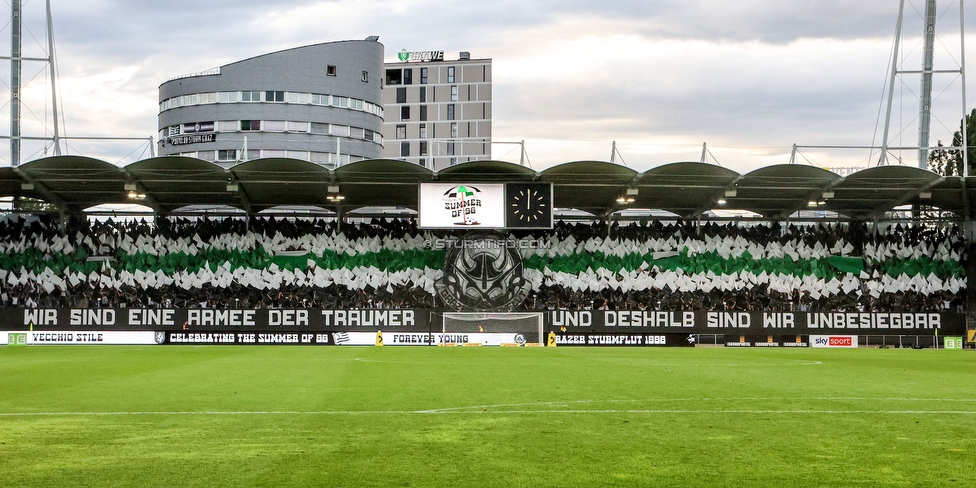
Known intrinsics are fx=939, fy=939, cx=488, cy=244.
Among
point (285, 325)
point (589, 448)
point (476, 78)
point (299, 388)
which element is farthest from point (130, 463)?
point (476, 78)

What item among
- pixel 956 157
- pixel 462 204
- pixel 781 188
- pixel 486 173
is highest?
pixel 956 157

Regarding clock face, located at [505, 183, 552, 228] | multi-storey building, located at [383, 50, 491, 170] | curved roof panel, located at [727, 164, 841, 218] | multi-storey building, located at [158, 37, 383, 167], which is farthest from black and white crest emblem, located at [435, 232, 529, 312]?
multi-storey building, located at [383, 50, 491, 170]

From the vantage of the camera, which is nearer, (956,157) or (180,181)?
(180,181)

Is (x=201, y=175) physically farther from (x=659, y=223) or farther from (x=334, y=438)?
(x=334, y=438)

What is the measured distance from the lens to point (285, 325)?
4466 cm

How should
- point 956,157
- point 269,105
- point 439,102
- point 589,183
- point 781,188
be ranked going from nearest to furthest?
point 589,183, point 781,188, point 956,157, point 269,105, point 439,102

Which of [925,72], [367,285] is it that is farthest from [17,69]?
[925,72]

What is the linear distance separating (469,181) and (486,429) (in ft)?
112

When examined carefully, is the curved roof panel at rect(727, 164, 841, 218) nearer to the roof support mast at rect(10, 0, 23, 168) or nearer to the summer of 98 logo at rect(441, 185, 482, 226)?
the summer of 98 logo at rect(441, 185, 482, 226)

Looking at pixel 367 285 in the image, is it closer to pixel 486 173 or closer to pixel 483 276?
pixel 483 276

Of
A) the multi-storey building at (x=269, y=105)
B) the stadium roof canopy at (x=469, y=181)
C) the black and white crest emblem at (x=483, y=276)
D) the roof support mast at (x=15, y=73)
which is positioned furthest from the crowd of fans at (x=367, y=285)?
the multi-storey building at (x=269, y=105)

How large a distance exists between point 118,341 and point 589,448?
124ft

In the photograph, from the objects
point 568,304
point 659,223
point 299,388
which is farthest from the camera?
point 659,223

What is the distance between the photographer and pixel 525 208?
4372 cm
